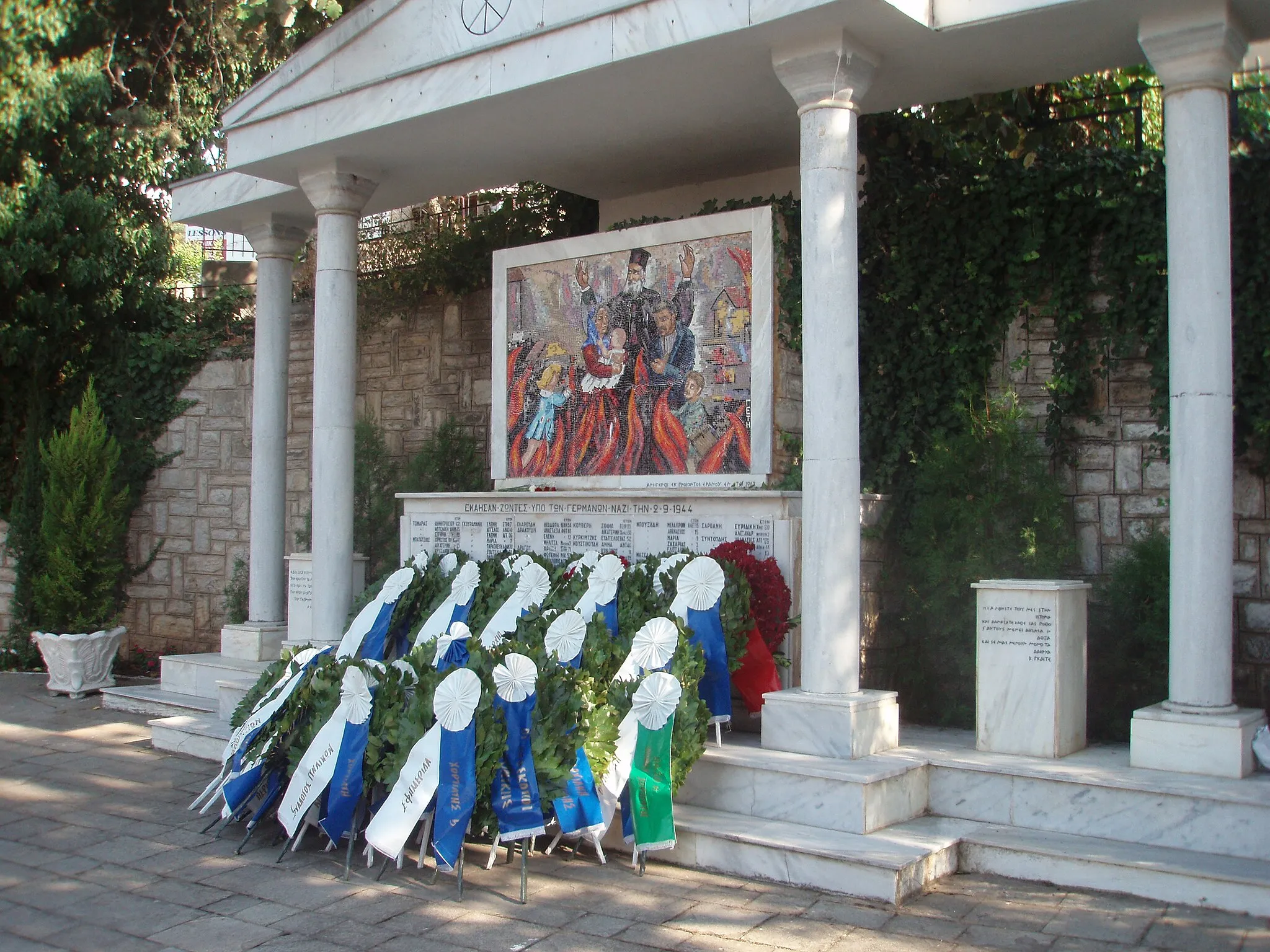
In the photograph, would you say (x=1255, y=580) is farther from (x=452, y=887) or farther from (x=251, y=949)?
(x=251, y=949)

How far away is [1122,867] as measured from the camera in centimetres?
496

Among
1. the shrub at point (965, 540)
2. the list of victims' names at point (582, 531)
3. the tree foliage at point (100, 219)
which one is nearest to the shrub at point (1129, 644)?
the shrub at point (965, 540)

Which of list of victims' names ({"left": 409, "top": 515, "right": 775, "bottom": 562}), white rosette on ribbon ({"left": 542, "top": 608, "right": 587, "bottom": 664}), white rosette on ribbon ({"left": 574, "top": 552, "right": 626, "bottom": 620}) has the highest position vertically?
list of victims' names ({"left": 409, "top": 515, "right": 775, "bottom": 562})

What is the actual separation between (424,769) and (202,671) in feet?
17.6

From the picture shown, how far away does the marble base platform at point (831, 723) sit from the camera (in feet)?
19.5

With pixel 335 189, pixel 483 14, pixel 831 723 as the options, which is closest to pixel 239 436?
pixel 335 189

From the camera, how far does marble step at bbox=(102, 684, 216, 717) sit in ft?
30.0

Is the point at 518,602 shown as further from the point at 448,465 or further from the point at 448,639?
the point at 448,465

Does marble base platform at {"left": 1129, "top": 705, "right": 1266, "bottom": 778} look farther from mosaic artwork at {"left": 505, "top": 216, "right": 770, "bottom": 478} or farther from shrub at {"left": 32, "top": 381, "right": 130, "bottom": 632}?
shrub at {"left": 32, "top": 381, "right": 130, "bottom": 632}

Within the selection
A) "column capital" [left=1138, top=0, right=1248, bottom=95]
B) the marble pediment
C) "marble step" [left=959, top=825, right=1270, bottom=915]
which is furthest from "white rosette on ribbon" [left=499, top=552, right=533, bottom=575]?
"column capital" [left=1138, top=0, right=1248, bottom=95]

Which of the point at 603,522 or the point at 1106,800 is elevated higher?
the point at 603,522

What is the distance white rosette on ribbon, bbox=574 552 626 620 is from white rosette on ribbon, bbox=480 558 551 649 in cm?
30

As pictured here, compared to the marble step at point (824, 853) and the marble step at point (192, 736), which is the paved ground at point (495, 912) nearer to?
the marble step at point (824, 853)

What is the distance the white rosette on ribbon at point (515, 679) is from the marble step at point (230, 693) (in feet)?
13.5
